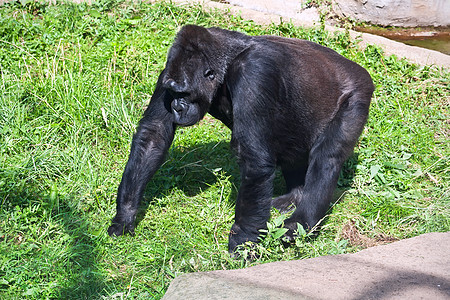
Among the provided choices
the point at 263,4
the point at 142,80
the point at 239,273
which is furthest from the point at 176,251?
the point at 263,4

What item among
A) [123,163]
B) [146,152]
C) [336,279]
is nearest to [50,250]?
[146,152]

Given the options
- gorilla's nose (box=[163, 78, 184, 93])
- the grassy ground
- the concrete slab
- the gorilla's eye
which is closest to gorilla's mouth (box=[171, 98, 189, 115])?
gorilla's nose (box=[163, 78, 184, 93])

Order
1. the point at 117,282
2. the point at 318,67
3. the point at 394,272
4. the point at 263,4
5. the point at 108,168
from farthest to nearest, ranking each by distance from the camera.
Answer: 1. the point at 263,4
2. the point at 108,168
3. the point at 318,67
4. the point at 117,282
5. the point at 394,272

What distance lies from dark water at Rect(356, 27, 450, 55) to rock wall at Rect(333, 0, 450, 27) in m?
0.13

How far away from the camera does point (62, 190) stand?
444 centimetres

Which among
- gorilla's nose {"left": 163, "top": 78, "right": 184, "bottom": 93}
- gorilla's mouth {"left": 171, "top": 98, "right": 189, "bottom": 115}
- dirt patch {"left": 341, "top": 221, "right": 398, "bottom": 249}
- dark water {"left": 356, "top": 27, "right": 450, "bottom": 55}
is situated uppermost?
gorilla's nose {"left": 163, "top": 78, "right": 184, "bottom": 93}

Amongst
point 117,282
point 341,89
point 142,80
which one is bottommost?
point 117,282

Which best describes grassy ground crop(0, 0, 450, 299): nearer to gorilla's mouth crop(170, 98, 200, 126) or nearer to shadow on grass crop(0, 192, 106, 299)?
shadow on grass crop(0, 192, 106, 299)

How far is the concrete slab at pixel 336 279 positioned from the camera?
264 centimetres

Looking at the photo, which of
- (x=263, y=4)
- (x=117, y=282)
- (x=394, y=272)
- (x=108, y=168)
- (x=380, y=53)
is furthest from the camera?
(x=263, y=4)

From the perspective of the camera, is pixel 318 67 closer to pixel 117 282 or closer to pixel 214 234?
pixel 214 234

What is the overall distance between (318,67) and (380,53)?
2392 mm

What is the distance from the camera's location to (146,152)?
14.0ft

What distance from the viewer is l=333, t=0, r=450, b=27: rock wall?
8109mm
